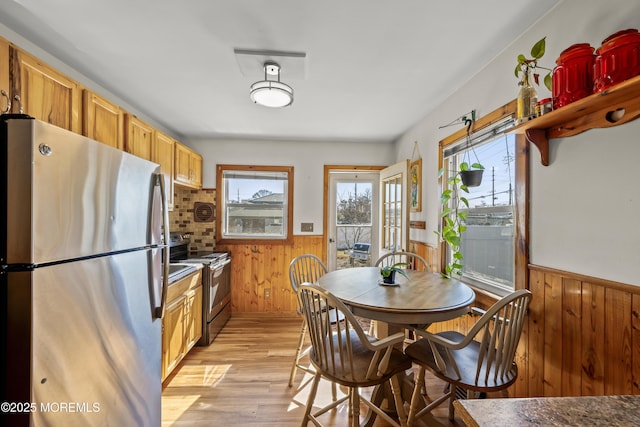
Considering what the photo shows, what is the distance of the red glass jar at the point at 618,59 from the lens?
36.9 inches

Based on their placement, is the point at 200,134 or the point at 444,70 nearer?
the point at 444,70

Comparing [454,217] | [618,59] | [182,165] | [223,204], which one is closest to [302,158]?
[223,204]

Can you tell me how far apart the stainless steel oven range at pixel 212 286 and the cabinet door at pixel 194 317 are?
7 centimetres

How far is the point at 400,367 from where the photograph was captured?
57.1 inches

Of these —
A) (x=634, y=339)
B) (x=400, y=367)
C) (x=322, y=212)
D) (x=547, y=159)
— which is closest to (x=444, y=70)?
(x=547, y=159)

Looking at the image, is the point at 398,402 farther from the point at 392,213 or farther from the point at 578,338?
the point at 392,213

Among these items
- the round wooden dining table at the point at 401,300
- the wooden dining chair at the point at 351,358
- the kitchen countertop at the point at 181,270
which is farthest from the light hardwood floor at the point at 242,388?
the kitchen countertop at the point at 181,270

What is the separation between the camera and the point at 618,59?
960mm

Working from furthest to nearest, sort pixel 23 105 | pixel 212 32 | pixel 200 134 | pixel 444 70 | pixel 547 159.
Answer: pixel 200 134 < pixel 444 70 < pixel 212 32 < pixel 547 159 < pixel 23 105

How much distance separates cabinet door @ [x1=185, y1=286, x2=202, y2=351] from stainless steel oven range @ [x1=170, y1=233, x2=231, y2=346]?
2.7 inches

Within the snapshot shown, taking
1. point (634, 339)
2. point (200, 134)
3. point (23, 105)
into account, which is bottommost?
point (634, 339)

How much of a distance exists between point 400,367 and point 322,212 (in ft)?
8.15

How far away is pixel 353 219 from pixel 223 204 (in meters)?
1.80

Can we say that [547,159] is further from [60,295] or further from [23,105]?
[23,105]
